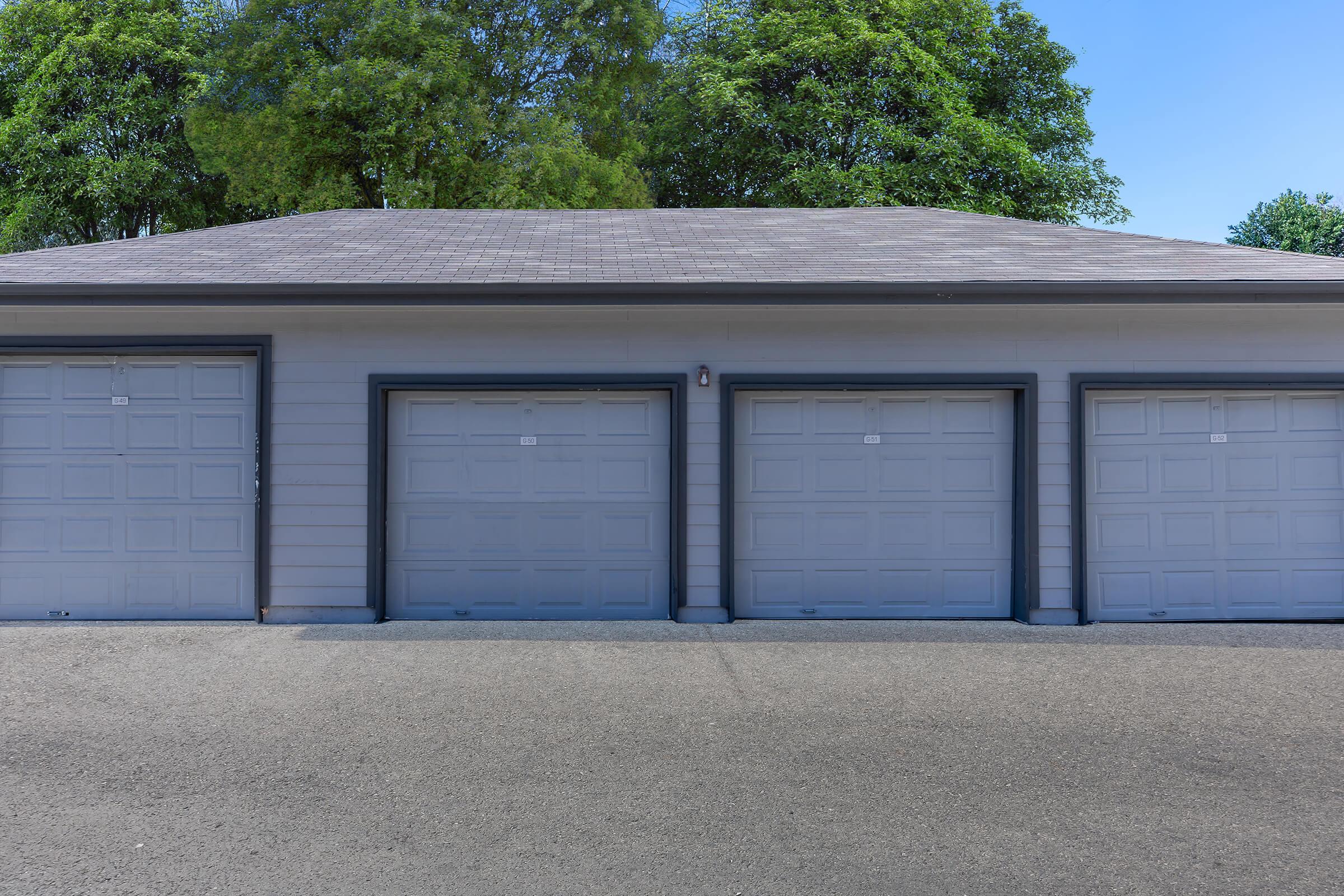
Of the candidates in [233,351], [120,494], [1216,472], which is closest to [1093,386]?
[1216,472]

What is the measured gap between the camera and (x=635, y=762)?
14.1 ft

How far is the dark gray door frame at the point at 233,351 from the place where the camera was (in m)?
7.44

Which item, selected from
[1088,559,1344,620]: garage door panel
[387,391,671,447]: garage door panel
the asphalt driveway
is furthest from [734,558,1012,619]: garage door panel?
[387,391,671,447]: garage door panel

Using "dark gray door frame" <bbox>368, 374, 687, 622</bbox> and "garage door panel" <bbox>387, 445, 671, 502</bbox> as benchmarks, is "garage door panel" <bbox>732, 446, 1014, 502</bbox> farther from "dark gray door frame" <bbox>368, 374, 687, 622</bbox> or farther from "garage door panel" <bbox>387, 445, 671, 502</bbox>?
"garage door panel" <bbox>387, 445, 671, 502</bbox>

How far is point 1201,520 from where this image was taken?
25.1 ft

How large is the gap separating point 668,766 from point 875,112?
20890 mm

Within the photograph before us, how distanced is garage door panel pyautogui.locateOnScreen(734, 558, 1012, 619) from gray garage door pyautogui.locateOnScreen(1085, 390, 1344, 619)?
0.99 m

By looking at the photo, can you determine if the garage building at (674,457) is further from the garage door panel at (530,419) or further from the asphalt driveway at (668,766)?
the asphalt driveway at (668,766)

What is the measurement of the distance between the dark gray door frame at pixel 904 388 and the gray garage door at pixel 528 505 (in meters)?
0.48

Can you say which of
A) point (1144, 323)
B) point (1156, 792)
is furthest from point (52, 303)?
point (1144, 323)

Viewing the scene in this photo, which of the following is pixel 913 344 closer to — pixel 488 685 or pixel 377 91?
pixel 488 685

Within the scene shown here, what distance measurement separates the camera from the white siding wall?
7.48m

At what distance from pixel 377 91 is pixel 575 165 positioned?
4.19 meters

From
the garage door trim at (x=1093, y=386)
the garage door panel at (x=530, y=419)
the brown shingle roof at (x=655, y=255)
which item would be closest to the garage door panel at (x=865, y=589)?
the garage door trim at (x=1093, y=386)
